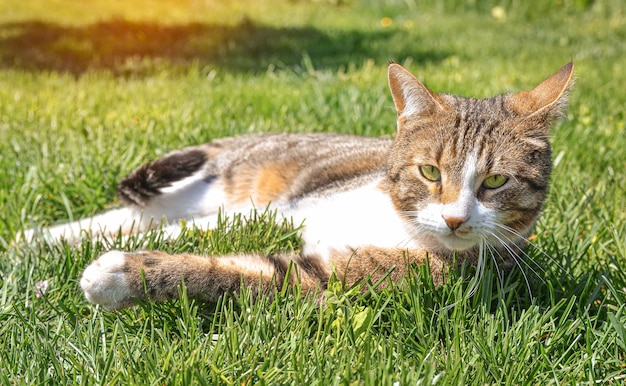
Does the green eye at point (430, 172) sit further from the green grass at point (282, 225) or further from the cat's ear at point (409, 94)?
the green grass at point (282, 225)

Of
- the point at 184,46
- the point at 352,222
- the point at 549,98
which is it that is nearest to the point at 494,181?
the point at 549,98

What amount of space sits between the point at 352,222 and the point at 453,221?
553 millimetres

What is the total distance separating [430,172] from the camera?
7.75 ft

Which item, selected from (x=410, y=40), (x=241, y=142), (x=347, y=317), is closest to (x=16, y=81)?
(x=241, y=142)

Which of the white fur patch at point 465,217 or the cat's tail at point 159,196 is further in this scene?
the cat's tail at point 159,196

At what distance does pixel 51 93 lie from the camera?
210 inches

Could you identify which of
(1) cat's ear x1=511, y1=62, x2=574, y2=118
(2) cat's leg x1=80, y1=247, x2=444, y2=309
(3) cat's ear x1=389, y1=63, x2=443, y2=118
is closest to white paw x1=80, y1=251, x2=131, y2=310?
(2) cat's leg x1=80, y1=247, x2=444, y2=309

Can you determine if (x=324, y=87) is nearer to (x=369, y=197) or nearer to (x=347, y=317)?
(x=369, y=197)

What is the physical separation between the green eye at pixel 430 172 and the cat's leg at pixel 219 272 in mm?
277

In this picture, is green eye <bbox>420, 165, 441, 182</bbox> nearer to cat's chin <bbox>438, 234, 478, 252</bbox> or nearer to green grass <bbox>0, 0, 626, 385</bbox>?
cat's chin <bbox>438, 234, 478, 252</bbox>

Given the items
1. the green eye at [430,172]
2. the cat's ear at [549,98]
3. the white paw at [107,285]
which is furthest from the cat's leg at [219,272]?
the cat's ear at [549,98]

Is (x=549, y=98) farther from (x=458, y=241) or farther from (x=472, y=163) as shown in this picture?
(x=458, y=241)

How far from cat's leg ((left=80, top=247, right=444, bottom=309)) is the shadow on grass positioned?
14.1 ft

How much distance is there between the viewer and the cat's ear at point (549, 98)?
7.75 feet
